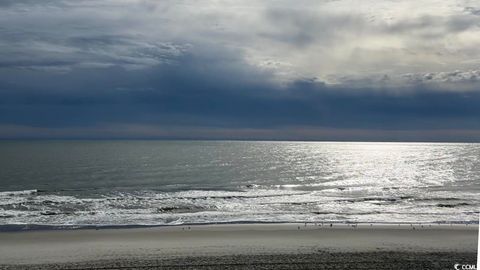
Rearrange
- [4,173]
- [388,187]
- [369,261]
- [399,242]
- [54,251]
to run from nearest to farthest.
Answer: [369,261], [54,251], [399,242], [388,187], [4,173]

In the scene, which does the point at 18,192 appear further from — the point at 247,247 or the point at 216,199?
the point at 247,247

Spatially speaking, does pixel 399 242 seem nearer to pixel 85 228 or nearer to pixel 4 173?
pixel 85 228

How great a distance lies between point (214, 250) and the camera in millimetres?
26422

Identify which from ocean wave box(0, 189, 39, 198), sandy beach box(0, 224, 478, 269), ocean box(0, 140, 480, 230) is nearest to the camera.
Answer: sandy beach box(0, 224, 478, 269)

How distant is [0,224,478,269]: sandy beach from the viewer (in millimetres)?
23078

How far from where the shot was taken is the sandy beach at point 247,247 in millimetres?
23078

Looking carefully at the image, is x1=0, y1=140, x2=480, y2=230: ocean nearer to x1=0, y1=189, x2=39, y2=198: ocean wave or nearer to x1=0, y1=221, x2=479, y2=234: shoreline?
x1=0, y1=189, x2=39, y2=198: ocean wave

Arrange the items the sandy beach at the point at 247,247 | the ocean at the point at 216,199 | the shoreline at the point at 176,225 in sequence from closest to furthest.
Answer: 1. the sandy beach at the point at 247,247
2. the shoreline at the point at 176,225
3. the ocean at the point at 216,199

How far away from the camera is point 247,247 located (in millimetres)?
27141

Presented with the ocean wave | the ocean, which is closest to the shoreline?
the ocean

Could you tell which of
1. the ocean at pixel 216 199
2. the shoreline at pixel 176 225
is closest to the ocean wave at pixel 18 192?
the ocean at pixel 216 199

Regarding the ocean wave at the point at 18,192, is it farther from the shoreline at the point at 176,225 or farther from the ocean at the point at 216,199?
the shoreline at the point at 176,225

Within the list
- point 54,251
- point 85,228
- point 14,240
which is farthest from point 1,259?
point 85,228

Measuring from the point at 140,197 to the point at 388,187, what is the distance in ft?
124
